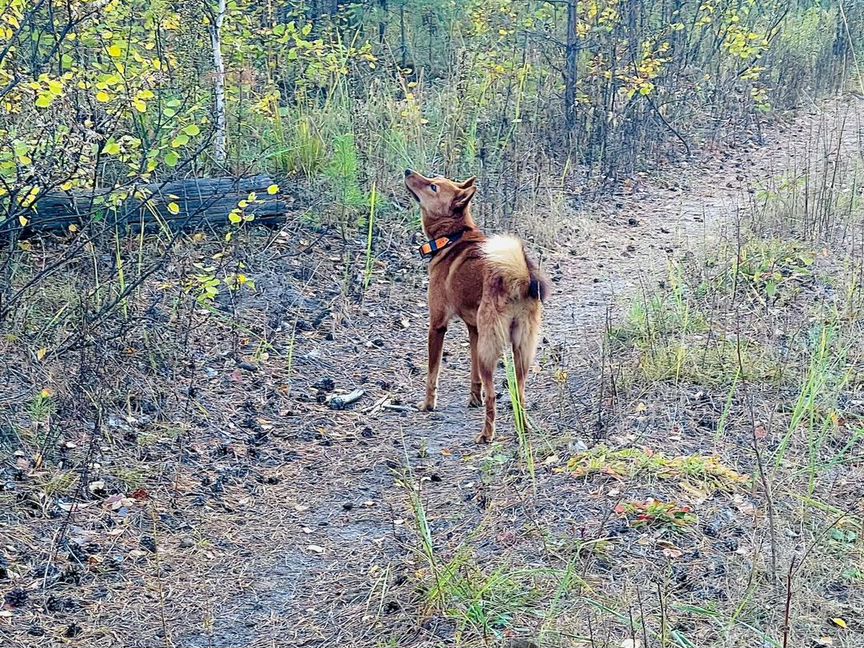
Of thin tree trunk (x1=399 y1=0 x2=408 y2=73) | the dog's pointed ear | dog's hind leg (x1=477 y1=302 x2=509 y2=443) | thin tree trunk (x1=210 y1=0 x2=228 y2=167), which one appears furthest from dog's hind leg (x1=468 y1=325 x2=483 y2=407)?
thin tree trunk (x1=399 y1=0 x2=408 y2=73)

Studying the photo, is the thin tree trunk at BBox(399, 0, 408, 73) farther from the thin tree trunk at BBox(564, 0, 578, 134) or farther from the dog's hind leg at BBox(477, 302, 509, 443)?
the dog's hind leg at BBox(477, 302, 509, 443)

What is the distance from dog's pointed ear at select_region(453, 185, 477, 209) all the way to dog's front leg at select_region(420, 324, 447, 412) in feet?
3.05

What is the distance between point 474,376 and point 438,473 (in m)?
1.09

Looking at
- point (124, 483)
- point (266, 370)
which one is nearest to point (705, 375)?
point (266, 370)

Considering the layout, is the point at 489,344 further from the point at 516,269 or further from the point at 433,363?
the point at 433,363

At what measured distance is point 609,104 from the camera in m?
12.0

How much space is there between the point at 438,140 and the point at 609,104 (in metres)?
3.59

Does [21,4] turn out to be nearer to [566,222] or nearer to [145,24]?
[145,24]

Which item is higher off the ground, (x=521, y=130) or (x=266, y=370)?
(x=521, y=130)

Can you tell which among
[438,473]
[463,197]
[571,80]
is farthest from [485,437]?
[571,80]

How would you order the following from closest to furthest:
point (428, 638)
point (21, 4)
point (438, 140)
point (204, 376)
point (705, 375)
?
point (428, 638) → point (21, 4) → point (705, 375) → point (204, 376) → point (438, 140)

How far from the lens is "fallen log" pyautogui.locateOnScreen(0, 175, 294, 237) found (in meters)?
6.54

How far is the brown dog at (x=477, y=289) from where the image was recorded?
5410mm

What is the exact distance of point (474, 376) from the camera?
6211mm
